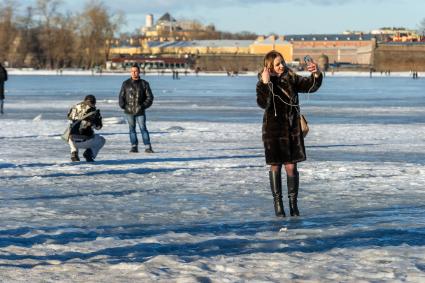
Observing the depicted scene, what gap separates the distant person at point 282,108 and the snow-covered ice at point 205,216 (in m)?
0.53

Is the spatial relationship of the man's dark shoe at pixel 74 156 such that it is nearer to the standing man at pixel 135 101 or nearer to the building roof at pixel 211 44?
the standing man at pixel 135 101

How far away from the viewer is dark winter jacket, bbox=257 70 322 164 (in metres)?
7.64

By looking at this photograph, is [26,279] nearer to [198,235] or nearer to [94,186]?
[198,235]

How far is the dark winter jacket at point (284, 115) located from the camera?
7.64 m

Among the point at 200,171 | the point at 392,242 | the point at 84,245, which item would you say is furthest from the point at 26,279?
the point at 200,171

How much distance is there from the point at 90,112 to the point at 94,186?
264cm

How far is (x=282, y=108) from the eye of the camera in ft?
25.2

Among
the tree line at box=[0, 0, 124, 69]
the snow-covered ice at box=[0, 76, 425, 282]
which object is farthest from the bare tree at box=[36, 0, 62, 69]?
the snow-covered ice at box=[0, 76, 425, 282]

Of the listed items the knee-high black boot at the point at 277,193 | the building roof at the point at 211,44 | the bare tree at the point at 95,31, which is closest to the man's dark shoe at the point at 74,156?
the knee-high black boot at the point at 277,193

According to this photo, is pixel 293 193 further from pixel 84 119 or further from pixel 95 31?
pixel 95 31

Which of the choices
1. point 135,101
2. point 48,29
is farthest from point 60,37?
point 135,101

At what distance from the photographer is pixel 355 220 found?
24.9 feet

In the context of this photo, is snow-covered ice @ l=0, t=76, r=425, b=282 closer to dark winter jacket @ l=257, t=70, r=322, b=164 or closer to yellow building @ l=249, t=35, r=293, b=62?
dark winter jacket @ l=257, t=70, r=322, b=164

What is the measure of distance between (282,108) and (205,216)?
1.12 metres
